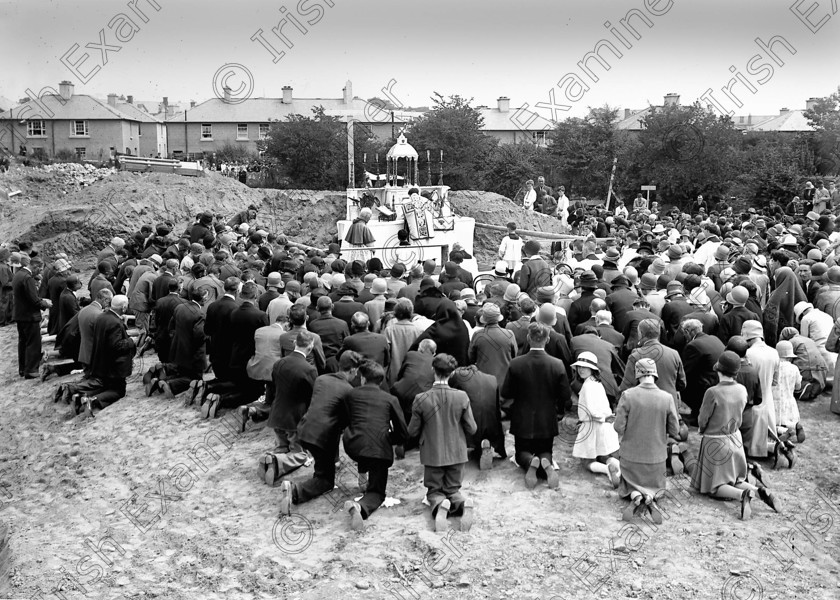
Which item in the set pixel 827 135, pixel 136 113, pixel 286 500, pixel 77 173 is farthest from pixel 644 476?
pixel 136 113

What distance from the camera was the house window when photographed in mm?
59500

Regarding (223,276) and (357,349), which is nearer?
(357,349)

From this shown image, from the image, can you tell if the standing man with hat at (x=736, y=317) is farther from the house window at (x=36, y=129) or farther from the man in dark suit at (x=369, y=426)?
the house window at (x=36, y=129)

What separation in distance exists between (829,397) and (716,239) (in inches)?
168

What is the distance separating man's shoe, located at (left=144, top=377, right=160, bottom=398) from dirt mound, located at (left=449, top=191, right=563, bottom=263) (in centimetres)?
1735

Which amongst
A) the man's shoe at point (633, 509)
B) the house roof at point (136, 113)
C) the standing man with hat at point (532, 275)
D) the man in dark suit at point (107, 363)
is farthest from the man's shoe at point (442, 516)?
the house roof at point (136, 113)

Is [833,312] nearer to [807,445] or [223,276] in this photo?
[807,445]

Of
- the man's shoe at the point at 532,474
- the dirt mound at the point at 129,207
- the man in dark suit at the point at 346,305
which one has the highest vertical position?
the dirt mound at the point at 129,207

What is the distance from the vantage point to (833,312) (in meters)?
12.6

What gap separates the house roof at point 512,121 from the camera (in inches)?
2415

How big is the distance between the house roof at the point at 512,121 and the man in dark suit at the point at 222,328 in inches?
1941

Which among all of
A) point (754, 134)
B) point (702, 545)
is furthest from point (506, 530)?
point (754, 134)

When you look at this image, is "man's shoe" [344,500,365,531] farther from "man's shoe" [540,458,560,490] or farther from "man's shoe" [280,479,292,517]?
"man's shoe" [540,458,560,490]

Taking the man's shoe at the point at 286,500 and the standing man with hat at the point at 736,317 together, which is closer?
the man's shoe at the point at 286,500
